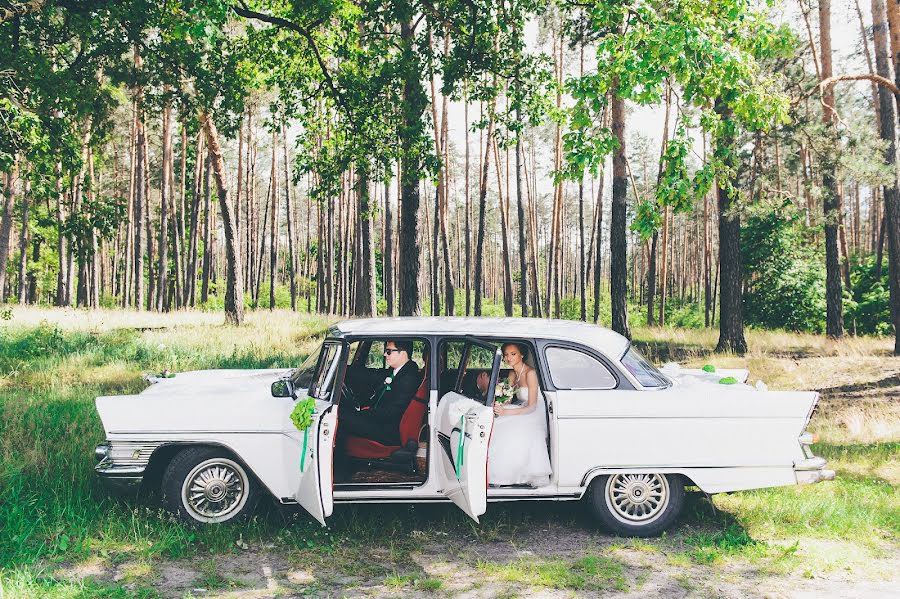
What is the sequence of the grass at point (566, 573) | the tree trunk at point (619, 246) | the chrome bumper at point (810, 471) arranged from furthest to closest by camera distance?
1. the tree trunk at point (619, 246)
2. the chrome bumper at point (810, 471)
3. the grass at point (566, 573)

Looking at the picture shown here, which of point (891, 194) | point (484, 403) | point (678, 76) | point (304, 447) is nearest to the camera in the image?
point (304, 447)

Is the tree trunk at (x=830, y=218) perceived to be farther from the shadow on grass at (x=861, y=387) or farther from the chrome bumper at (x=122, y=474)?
the chrome bumper at (x=122, y=474)

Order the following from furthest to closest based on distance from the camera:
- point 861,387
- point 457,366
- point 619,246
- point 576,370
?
point 619,246 → point 861,387 → point 457,366 → point 576,370

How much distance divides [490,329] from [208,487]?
9.13 feet

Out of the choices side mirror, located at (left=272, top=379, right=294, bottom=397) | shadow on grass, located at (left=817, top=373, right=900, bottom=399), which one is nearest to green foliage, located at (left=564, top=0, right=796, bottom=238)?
side mirror, located at (left=272, top=379, right=294, bottom=397)

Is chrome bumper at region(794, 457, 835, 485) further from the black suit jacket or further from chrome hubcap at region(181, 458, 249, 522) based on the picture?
chrome hubcap at region(181, 458, 249, 522)

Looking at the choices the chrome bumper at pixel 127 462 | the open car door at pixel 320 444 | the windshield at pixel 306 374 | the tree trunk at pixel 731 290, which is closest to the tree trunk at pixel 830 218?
the tree trunk at pixel 731 290

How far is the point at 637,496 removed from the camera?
20.1ft

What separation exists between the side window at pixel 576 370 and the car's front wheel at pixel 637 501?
2.71 ft

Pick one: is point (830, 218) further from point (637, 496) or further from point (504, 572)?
point (504, 572)

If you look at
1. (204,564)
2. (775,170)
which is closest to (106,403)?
(204,564)

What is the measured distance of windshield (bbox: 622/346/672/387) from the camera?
611 cm

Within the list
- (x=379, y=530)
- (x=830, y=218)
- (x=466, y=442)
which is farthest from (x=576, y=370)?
(x=830, y=218)

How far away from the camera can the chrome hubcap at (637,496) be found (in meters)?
6.09
